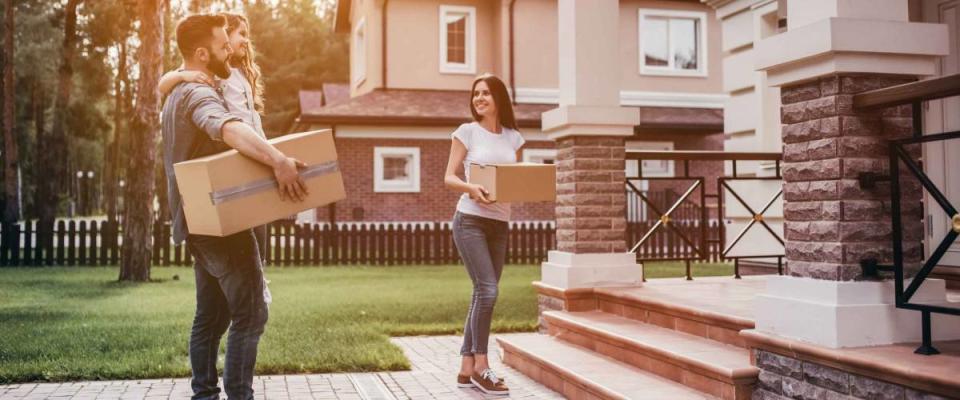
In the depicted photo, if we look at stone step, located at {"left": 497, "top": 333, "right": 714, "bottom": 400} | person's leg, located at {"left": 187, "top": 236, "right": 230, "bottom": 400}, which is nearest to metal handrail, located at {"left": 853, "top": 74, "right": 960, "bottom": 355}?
stone step, located at {"left": 497, "top": 333, "right": 714, "bottom": 400}

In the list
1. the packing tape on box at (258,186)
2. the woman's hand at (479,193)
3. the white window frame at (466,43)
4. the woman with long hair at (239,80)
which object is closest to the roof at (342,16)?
the white window frame at (466,43)

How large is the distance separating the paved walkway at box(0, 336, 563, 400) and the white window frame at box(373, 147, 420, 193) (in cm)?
1574

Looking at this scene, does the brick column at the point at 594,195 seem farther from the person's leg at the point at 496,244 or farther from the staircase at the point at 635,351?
the person's leg at the point at 496,244

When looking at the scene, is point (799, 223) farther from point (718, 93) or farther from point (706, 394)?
point (718, 93)

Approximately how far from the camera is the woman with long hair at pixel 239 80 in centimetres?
404

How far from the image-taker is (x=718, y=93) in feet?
81.1

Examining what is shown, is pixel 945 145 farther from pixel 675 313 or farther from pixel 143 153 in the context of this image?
pixel 143 153

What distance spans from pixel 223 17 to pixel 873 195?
313 cm

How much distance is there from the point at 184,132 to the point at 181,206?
0.35m

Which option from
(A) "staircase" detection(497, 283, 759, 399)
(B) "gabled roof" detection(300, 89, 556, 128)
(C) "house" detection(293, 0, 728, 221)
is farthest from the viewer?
(C) "house" detection(293, 0, 728, 221)

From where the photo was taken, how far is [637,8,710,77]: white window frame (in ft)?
80.4

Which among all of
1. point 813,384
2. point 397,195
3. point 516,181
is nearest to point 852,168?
point 813,384

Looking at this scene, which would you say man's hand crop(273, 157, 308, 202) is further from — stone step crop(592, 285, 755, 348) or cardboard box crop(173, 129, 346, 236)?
stone step crop(592, 285, 755, 348)

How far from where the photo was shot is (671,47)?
24.8m
